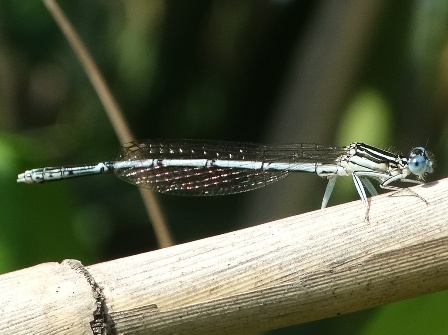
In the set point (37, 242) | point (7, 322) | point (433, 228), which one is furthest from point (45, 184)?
point (433, 228)

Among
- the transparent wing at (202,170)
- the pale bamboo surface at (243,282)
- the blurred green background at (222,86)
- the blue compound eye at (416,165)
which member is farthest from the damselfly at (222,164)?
the pale bamboo surface at (243,282)

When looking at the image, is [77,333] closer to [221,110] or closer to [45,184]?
[45,184]

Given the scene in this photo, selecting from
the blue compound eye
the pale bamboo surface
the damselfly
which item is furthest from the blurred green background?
the pale bamboo surface

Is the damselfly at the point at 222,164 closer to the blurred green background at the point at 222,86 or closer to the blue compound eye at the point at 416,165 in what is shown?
the blue compound eye at the point at 416,165

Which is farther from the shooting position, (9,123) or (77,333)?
(9,123)

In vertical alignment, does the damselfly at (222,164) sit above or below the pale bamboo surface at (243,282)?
above

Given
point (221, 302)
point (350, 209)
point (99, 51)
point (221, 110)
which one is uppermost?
point (99, 51)

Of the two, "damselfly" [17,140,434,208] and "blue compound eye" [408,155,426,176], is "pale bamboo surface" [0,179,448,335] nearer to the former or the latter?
"blue compound eye" [408,155,426,176]
